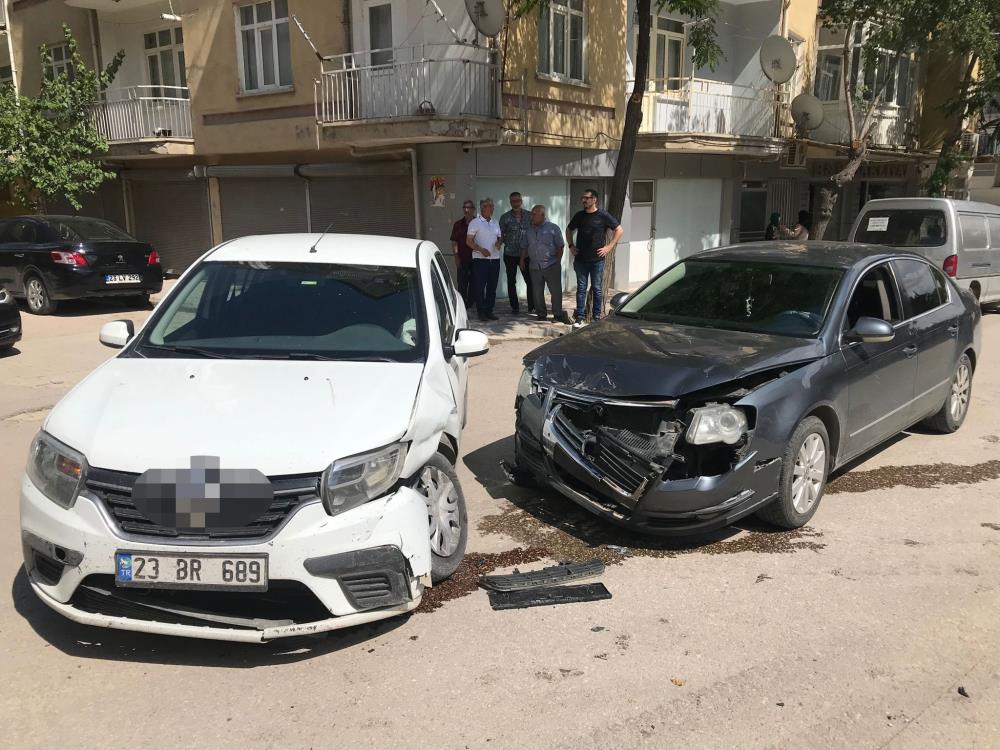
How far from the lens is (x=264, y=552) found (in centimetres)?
328

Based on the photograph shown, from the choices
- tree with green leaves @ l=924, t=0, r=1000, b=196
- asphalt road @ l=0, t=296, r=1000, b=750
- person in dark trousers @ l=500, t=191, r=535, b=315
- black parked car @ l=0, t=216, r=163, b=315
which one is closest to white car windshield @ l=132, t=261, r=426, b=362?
asphalt road @ l=0, t=296, r=1000, b=750

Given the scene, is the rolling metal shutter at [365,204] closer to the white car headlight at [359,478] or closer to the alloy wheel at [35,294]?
A: the alloy wheel at [35,294]

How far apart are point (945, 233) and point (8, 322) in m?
12.6

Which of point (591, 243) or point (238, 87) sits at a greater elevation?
point (238, 87)

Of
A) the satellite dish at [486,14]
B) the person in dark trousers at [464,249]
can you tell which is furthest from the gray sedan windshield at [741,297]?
the satellite dish at [486,14]

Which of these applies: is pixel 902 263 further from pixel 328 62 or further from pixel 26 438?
pixel 328 62

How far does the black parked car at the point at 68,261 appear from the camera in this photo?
13039 millimetres

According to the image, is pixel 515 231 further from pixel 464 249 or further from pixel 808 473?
pixel 808 473

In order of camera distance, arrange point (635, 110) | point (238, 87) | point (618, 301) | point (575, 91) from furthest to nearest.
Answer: point (238, 87) < point (575, 91) < point (635, 110) < point (618, 301)

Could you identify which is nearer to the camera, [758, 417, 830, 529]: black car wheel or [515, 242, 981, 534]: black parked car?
[515, 242, 981, 534]: black parked car

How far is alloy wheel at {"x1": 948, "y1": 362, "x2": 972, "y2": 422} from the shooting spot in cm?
693

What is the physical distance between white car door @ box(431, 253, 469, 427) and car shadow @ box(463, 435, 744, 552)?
58 cm

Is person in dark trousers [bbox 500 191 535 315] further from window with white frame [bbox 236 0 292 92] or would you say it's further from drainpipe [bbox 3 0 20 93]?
drainpipe [bbox 3 0 20 93]

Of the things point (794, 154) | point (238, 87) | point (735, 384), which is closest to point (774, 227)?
point (794, 154)
